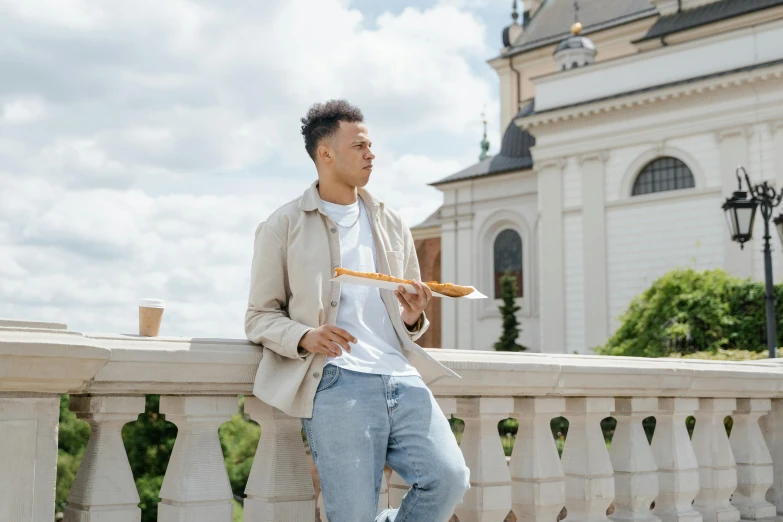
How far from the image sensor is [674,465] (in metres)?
4.57

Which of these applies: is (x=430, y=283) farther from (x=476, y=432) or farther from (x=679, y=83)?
(x=679, y=83)

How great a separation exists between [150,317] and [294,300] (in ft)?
1.64

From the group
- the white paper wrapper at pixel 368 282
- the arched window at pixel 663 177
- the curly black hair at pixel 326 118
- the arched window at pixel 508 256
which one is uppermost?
the arched window at pixel 663 177

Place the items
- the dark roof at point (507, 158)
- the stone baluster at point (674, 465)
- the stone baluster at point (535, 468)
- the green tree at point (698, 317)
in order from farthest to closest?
1. the dark roof at point (507, 158)
2. the green tree at point (698, 317)
3. the stone baluster at point (674, 465)
4. the stone baluster at point (535, 468)

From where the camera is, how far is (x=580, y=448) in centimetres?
418

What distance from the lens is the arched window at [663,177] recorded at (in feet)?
91.6

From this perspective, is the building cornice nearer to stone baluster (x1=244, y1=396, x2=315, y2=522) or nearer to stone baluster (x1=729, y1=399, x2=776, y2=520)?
stone baluster (x1=729, y1=399, x2=776, y2=520)

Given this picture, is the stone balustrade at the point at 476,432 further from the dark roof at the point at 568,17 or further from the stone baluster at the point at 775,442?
the dark roof at the point at 568,17

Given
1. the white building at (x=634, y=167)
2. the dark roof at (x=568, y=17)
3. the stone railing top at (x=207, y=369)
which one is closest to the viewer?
the stone railing top at (x=207, y=369)

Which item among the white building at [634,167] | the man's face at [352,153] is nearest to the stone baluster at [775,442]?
the man's face at [352,153]

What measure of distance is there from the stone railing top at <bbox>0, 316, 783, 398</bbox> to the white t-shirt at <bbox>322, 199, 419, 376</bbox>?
1.10ft

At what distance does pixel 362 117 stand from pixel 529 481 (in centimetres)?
181

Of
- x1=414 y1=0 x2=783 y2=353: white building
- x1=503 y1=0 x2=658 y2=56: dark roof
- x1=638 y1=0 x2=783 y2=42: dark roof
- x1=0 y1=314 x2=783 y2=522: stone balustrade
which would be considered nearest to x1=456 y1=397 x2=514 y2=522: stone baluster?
x1=0 y1=314 x2=783 y2=522: stone balustrade

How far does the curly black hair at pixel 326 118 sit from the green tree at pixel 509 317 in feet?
99.2
